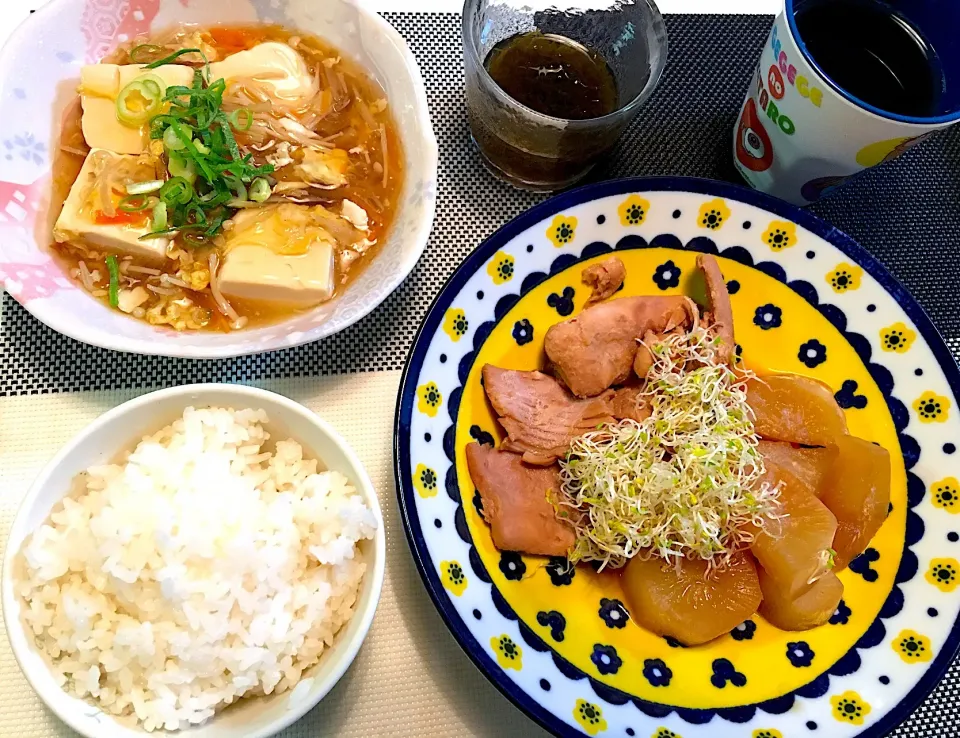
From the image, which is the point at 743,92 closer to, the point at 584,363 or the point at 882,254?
the point at 882,254

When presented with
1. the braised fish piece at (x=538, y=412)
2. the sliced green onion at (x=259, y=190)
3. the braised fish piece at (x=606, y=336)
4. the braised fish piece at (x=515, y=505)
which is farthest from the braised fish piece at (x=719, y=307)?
the sliced green onion at (x=259, y=190)

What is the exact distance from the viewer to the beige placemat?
53.1 inches

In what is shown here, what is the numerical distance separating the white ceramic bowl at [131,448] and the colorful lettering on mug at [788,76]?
1.14 m

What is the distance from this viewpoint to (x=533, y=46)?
172 cm

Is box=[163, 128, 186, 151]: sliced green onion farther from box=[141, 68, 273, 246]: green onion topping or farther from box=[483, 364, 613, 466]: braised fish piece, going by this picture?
box=[483, 364, 613, 466]: braised fish piece

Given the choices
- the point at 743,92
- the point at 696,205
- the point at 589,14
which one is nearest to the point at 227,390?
the point at 696,205

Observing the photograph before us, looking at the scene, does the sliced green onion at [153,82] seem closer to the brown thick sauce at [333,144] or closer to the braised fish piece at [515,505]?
the brown thick sauce at [333,144]

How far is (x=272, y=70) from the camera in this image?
172cm

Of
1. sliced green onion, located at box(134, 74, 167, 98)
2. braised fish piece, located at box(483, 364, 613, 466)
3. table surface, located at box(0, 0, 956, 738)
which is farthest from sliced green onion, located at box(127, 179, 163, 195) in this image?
braised fish piece, located at box(483, 364, 613, 466)

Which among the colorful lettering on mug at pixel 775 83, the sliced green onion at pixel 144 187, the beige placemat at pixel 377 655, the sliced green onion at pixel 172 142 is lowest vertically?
the beige placemat at pixel 377 655

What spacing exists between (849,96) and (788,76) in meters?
0.14

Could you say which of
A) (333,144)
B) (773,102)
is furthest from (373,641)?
(773,102)

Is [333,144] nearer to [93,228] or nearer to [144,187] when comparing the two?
[144,187]

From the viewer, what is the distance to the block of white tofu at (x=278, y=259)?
151 centimetres
